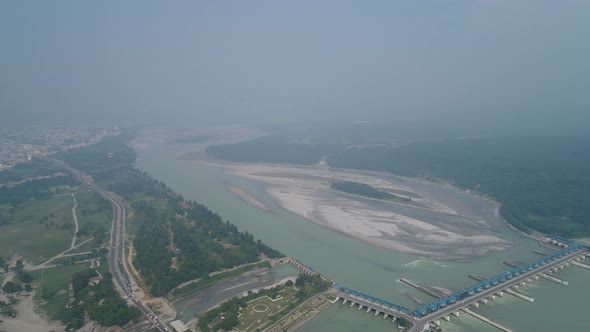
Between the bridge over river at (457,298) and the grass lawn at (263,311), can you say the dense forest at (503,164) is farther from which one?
the grass lawn at (263,311)

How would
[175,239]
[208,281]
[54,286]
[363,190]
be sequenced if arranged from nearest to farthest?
[54,286]
[208,281]
[175,239]
[363,190]

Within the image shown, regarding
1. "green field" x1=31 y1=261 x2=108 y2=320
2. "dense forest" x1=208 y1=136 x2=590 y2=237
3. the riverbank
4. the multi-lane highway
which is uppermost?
"dense forest" x1=208 y1=136 x2=590 y2=237

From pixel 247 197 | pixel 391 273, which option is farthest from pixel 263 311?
pixel 247 197

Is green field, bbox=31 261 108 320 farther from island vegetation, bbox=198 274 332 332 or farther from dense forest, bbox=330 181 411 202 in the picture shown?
dense forest, bbox=330 181 411 202

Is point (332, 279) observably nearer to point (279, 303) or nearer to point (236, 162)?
point (279, 303)

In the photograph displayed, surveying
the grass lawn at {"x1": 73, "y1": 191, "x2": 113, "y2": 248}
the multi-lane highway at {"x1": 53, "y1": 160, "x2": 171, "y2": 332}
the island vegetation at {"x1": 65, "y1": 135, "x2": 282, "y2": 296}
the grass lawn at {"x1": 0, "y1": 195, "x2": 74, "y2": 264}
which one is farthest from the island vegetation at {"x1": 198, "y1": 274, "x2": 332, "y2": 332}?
the grass lawn at {"x1": 0, "y1": 195, "x2": 74, "y2": 264}

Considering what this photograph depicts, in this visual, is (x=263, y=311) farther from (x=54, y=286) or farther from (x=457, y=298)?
(x=54, y=286)

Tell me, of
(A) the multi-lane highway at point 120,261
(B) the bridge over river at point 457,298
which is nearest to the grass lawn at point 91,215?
(A) the multi-lane highway at point 120,261
